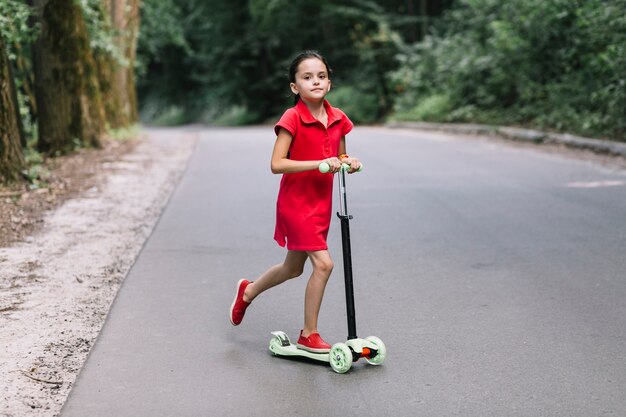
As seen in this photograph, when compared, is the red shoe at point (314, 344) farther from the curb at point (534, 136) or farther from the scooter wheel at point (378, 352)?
the curb at point (534, 136)

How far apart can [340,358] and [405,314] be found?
1318mm

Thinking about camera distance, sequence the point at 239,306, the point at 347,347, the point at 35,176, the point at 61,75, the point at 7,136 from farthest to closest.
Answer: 1. the point at 61,75
2. the point at 35,176
3. the point at 7,136
4. the point at 239,306
5. the point at 347,347

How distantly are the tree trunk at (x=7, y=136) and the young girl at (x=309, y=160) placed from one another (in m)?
7.82

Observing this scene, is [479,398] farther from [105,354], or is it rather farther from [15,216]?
[15,216]

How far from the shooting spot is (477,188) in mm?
12297

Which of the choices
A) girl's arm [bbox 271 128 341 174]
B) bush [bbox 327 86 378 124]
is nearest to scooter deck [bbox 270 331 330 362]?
girl's arm [bbox 271 128 341 174]

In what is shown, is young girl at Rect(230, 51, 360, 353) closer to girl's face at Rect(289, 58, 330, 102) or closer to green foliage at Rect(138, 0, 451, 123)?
girl's face at Rect(289, 58, 330, 102)

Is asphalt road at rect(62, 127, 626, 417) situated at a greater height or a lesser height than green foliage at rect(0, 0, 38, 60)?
lesser

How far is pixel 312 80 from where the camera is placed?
482 cm

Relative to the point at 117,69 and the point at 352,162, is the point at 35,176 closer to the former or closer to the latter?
the point at 352,162

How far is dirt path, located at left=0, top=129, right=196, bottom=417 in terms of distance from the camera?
15.4 feet

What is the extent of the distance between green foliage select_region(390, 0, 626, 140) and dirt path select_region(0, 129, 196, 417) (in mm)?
9330

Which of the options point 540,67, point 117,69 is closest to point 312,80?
point 540,67

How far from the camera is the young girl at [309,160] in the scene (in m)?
4.81
